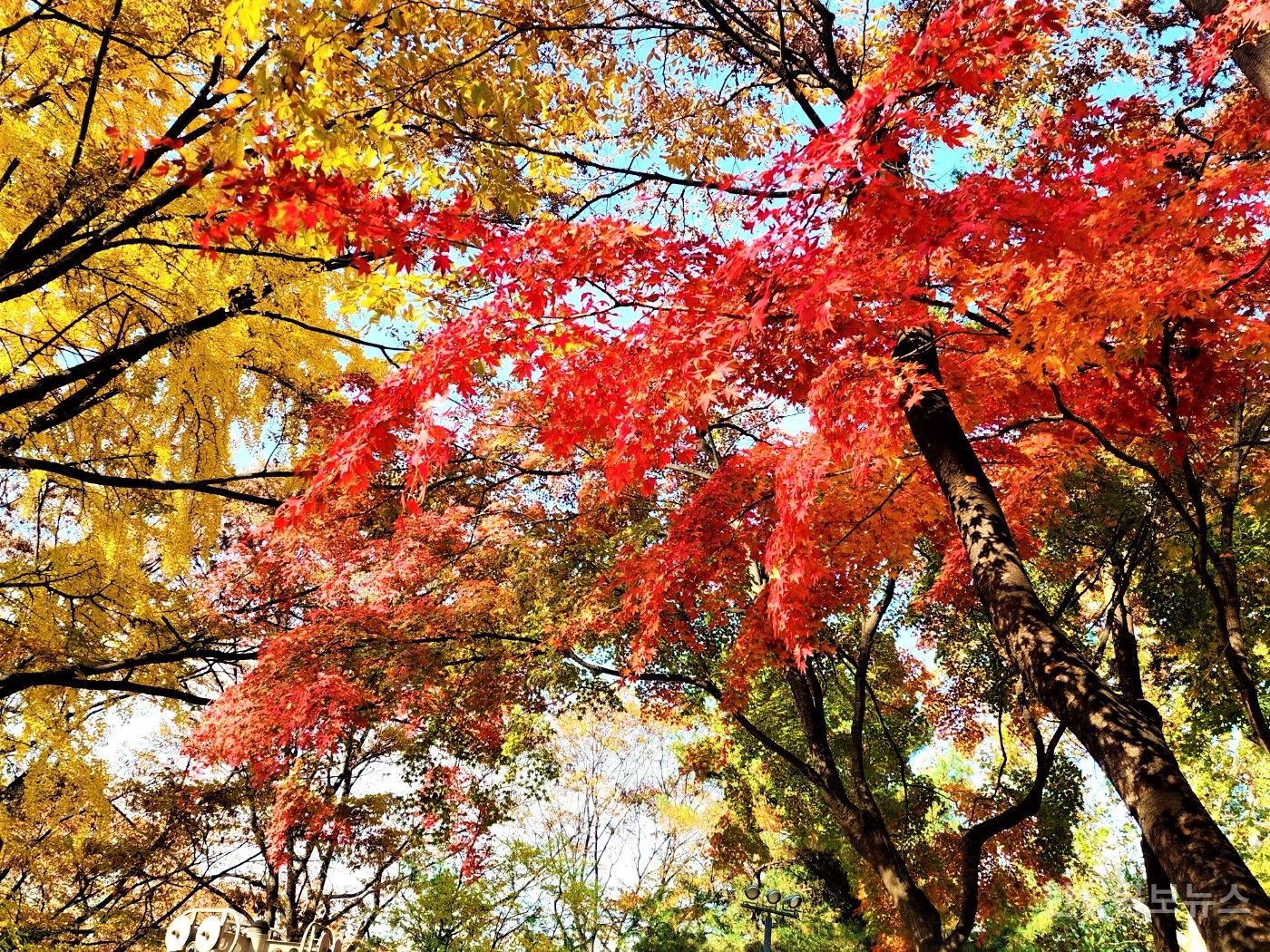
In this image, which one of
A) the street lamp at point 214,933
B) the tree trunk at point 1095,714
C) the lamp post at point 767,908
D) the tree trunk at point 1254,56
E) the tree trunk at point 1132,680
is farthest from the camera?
the lamp post at point 767,908

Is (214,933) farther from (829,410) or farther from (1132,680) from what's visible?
(1132,680)

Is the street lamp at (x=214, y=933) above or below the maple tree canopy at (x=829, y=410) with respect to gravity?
below

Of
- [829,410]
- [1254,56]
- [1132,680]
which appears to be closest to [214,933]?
[829,410]

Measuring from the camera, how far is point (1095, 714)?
3389mm

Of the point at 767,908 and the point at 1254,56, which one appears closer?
the point at 1254,56

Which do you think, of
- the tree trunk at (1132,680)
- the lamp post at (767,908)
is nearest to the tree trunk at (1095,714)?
the tree trunk at (1132,680)

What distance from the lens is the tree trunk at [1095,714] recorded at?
2.77 meters

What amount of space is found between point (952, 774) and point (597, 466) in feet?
49.2

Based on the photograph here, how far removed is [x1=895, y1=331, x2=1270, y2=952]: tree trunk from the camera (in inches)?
109

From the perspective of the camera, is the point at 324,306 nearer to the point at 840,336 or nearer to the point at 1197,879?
the point at 840,336

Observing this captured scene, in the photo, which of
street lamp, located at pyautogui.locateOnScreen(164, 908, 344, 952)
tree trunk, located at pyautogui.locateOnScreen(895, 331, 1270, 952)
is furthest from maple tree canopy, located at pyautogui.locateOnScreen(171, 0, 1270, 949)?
street lamp, located at pyautogui.locateOnScreen(164, 908, 344, 952)

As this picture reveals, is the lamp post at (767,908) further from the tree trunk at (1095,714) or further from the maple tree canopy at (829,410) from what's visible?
the tree trunk at (1095,714)

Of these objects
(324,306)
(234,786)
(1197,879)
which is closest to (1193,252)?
(1197,879)

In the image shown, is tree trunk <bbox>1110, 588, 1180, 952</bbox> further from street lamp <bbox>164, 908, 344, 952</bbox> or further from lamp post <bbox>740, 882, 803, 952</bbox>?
street lamp <bbox>164, 908, 344, 952</bbox>
